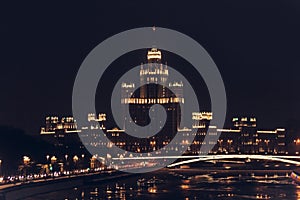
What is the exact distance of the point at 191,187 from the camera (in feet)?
181

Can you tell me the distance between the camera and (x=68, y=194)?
160ft

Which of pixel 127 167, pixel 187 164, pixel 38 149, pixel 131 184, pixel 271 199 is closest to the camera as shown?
pixel 271 199

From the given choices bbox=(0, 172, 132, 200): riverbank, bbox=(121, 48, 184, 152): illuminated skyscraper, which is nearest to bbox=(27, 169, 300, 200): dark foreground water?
bbox=(0, 172, 132, 200): riverbank

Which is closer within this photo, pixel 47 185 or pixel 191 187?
pixel 47 185

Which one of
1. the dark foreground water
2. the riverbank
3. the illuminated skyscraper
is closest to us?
the riverbank

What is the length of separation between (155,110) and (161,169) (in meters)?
30.2

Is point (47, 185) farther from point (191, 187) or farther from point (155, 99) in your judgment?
point (155, 99)

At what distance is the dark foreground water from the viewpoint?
161 feet

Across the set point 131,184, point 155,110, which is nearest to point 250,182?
point 131,184

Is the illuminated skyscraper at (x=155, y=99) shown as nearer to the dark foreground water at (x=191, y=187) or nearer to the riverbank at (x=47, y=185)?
the dark foreground water at (x=191, y=187)

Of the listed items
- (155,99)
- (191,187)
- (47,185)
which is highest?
(155,99)

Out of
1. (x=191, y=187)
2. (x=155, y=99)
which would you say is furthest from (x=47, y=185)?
(x=155, y=99)

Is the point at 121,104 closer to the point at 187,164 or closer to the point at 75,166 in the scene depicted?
the point at 187,164

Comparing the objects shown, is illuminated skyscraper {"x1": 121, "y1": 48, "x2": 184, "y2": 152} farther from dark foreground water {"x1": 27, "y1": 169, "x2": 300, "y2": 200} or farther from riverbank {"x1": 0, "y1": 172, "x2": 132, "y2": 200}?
riverbank {"x1": 0, "y1": 172, "x2": 132, "y2": 200}
